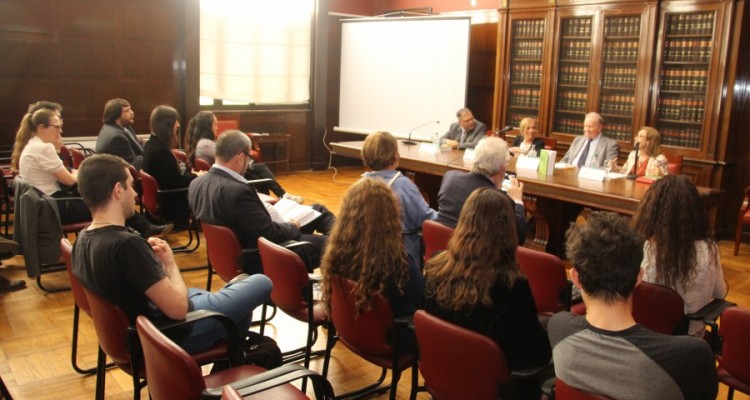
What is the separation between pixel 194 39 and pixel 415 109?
114 inches

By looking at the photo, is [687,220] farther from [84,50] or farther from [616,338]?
[84,50]

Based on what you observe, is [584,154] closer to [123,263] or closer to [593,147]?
[593,147]

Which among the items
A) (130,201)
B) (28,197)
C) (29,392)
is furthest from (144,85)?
(130,201)

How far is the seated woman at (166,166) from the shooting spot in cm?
484

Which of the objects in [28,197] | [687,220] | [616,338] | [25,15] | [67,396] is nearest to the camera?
[616,338]

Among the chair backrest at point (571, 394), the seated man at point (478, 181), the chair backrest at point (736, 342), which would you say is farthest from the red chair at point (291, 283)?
the chair backrest at point (736, 342)

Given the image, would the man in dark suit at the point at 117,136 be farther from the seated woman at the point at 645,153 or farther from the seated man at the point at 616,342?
the seated man at the point at 616,342

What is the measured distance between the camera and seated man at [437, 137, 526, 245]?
351 centimetres

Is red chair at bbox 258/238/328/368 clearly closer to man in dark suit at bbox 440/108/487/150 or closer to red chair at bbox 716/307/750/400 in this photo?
red chair at bbox 716/307/750/400

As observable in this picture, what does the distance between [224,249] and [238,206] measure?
0.22 metres

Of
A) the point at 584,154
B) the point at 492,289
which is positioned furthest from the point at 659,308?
the point at 584,154

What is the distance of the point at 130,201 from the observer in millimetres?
2250

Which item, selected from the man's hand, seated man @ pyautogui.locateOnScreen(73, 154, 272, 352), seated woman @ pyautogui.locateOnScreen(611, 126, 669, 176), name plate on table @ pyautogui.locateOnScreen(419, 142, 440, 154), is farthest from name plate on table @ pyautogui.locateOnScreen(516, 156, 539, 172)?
seated man @ pyautogui.locateOnScreen(73, 154, 272, 352)

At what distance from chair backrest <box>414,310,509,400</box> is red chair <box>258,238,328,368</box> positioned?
723 millimetres
